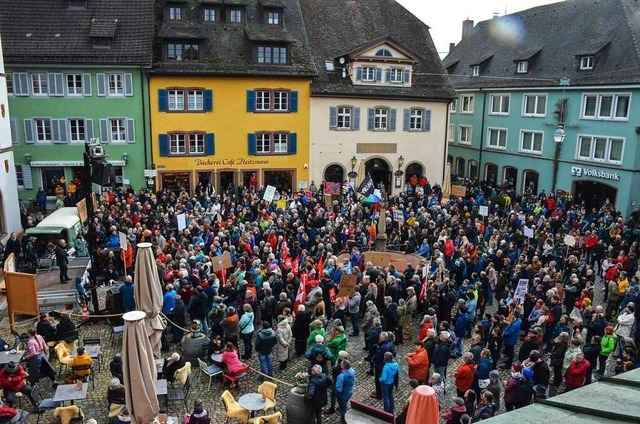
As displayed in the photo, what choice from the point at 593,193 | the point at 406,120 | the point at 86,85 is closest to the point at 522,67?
the point at 406,120

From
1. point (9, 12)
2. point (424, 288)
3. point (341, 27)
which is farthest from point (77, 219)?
point (341, 27)

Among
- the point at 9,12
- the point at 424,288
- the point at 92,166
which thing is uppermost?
the point at 9,12

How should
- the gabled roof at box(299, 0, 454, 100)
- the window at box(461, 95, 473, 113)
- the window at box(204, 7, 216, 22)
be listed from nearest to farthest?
the window at box(204, 7, 216, 22) → the gabled roof at box(299, 0, 454, 100) → the window at box(461, 95, 473, 113)

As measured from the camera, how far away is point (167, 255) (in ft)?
61.7

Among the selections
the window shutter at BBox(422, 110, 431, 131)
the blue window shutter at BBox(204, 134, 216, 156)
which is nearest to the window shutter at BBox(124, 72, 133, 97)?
the blue window shutter at BBox(204, 134, 216, 156)

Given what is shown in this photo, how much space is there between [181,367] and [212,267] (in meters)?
6.10

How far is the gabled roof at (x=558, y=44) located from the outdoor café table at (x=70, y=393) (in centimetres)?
3077

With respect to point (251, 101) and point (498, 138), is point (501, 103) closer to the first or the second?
point (498, 138)

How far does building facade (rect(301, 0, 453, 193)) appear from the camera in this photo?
1420 inches

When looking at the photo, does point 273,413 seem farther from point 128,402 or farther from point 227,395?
point 128,402

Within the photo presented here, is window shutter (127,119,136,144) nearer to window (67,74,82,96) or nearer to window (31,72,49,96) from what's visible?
window (67,74,82,96)

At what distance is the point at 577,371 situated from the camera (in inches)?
451

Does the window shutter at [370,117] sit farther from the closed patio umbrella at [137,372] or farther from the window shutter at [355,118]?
the closed patio umbrella at [137,372]

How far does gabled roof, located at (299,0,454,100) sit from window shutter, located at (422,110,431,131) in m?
1.07
